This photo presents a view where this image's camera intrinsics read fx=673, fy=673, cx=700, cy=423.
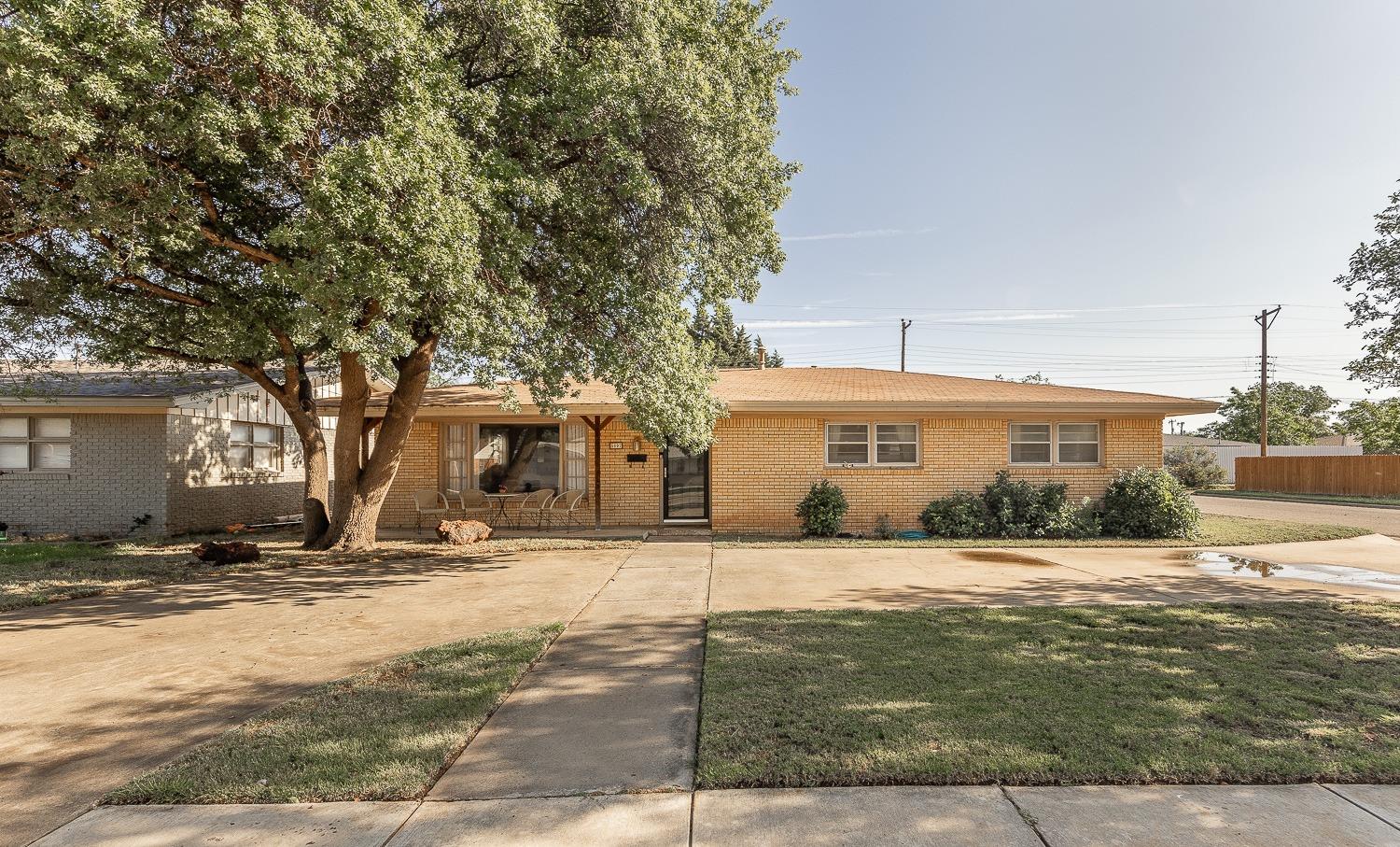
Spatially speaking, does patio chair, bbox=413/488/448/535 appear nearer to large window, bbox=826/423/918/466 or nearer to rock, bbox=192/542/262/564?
rock, bbox=192/542/262/564

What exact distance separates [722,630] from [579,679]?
161 cm

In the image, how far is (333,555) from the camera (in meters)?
10.6

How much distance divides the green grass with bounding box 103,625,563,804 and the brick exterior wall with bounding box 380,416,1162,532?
906 centimetres

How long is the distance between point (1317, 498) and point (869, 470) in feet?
82.2

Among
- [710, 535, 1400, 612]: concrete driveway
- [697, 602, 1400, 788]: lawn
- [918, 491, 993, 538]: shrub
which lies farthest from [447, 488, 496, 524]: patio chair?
[697, 602, 1400, 788]: lawn

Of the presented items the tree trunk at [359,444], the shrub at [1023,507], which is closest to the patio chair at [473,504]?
the tree trunk at [359,444]

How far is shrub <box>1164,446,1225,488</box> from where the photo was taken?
34094 mm

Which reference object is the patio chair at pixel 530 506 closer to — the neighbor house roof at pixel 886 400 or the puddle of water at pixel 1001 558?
the neighbor house roof at pixel 886 400

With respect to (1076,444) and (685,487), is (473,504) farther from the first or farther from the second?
(1076,444)

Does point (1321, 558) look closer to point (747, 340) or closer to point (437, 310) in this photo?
point (437, 310)

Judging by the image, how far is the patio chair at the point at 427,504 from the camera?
14016 millimetres

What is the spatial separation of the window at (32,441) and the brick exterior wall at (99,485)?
0.17 m

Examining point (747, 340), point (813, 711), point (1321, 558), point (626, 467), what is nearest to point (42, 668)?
point (813, 711)

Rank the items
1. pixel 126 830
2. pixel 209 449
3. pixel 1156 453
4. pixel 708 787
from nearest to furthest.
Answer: pixel 126 830
pixel 708 787
pixel 1156 453
pixel 209 449
